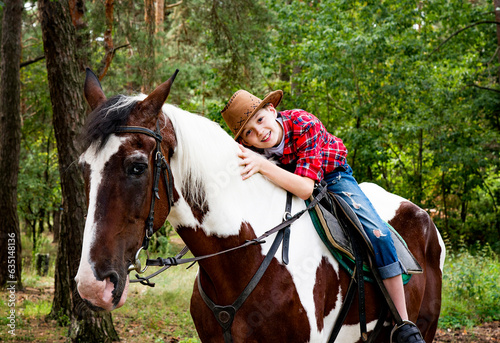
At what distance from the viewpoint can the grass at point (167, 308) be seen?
6.03 metres

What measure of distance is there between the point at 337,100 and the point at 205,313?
406 inches

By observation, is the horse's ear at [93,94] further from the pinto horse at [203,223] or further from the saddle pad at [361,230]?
the saddle pad at [361,230]

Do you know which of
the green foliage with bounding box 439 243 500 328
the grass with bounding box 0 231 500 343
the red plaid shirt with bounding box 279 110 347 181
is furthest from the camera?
the green foliage with bounding box 439 243 500 328

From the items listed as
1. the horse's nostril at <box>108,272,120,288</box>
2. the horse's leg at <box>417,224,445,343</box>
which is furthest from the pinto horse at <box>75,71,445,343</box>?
the horse's leg at <box>417,224,445,343</box>

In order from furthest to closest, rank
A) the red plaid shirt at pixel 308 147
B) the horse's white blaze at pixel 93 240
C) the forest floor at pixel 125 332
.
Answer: the forest floor at pixel 125 332, the red plaid shirt at pixel 308 147, the horse's white blaze at pixel 93 240

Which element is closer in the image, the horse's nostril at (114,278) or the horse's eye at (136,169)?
the horse's nostril at (114,278)

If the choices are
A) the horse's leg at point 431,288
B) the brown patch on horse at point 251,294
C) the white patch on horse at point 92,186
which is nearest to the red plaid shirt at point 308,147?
the brown patch on horse at point 251,294

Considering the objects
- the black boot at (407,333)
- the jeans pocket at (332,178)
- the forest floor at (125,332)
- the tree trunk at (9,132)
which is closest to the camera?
the black boot at (407,333)

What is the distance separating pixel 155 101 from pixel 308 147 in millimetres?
1011

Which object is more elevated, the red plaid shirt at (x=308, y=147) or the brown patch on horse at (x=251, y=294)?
the red plaid shirt at (x=308, y=147)

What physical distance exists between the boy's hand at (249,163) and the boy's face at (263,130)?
0.57 feet

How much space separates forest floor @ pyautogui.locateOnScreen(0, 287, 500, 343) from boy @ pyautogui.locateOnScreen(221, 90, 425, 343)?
4.20 metres

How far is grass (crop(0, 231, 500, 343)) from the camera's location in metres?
6.03

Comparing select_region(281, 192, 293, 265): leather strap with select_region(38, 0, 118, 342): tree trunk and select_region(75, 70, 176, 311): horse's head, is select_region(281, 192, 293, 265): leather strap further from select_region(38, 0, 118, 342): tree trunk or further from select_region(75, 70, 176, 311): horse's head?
select_region(38, 0, 118, 342): tree trunk
